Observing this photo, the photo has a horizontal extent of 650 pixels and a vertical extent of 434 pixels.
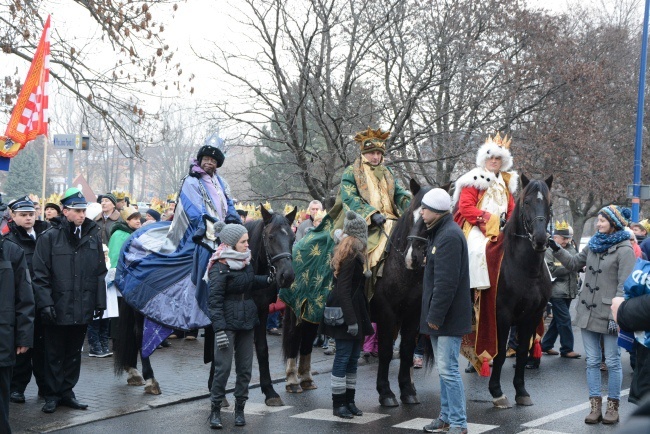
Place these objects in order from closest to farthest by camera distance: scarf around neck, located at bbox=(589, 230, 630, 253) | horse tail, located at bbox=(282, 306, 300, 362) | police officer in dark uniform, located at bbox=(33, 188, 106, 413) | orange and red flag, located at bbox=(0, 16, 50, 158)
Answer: scarf around neck, located at bbox=(589, 230, 630, 253) → police officer in dark uniform, located at bbox=(33, 188, 106, 413) → horse tail, located at bbox=(282, 306, 300, 362) → orange and red flag, located at bbox=(0, 16, 50, 158)

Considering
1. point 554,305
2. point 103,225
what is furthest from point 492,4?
point 103,225

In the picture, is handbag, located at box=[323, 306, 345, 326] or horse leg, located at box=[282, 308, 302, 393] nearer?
handbag, located at box=[323, 306, 345, 326]

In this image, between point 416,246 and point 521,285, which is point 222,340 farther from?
point 521,285

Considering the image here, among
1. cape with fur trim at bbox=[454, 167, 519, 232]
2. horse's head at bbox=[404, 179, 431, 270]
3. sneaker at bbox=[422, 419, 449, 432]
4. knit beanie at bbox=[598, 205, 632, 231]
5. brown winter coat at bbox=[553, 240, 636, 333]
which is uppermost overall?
cape with fur trim at bbox=[454, 167, 519, 232]

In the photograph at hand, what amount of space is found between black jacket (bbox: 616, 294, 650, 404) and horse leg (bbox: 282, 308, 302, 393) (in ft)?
15.4

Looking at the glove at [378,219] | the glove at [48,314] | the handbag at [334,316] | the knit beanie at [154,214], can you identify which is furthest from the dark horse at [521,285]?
the knit beanie at [154,214]

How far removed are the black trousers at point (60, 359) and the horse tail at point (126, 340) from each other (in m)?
1.00

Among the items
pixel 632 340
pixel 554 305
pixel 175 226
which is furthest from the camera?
pixel 554 305

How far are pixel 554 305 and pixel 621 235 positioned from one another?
4.46 metres

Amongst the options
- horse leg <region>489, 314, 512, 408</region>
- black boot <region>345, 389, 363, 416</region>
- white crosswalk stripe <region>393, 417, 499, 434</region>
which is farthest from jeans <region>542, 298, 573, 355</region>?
black boot <region>345, 389, 363, 416</region>

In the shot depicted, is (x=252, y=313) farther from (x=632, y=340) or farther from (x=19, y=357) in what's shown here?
(x=632, y=340)

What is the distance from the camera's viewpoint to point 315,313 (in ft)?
28.9

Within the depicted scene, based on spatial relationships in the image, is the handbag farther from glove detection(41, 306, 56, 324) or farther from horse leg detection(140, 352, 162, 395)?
glove detection(41, 306, 56, 324)

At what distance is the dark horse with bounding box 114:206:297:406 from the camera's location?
764cm
